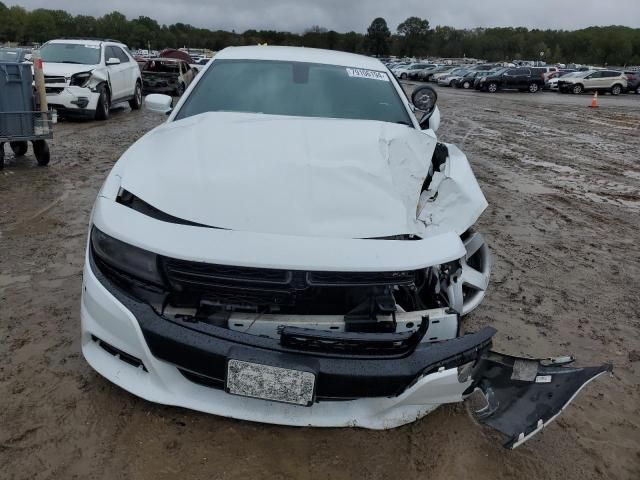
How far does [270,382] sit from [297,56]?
2.93m

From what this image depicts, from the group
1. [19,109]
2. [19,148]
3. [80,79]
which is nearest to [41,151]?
[19,109]

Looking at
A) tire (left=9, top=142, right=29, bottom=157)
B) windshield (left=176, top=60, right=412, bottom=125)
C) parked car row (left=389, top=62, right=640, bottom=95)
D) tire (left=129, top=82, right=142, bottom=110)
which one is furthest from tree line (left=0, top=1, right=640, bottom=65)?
windshield (left=176, top=60, right=412, bottom=125)

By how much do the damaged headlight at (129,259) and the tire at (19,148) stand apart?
21.7 feet

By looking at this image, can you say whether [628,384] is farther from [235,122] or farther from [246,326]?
[235,122]

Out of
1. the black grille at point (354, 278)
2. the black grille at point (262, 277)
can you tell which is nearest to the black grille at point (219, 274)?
the black grille at point (262, 277)

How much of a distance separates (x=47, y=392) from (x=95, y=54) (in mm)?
11123

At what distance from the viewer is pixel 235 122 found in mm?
Answer: 3174

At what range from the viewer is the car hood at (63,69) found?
1070 centimetres

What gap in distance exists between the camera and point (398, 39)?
4751 inches

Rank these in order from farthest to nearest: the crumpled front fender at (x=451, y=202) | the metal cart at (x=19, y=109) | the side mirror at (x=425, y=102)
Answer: the metal cart at (x=19, y=109) < the side mirror at (x=425, y=102) < the crumpled front fender at (x=451, y=202)

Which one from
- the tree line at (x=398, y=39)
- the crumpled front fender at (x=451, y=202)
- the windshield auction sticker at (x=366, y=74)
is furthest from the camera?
the tree line at (x=398, y=39)

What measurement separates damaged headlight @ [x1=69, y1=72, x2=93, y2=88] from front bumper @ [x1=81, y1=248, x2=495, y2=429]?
996 centimetres

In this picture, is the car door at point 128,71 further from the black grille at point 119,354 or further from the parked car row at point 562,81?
the parked car row at point 562,81

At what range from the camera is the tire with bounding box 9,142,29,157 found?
777cm
